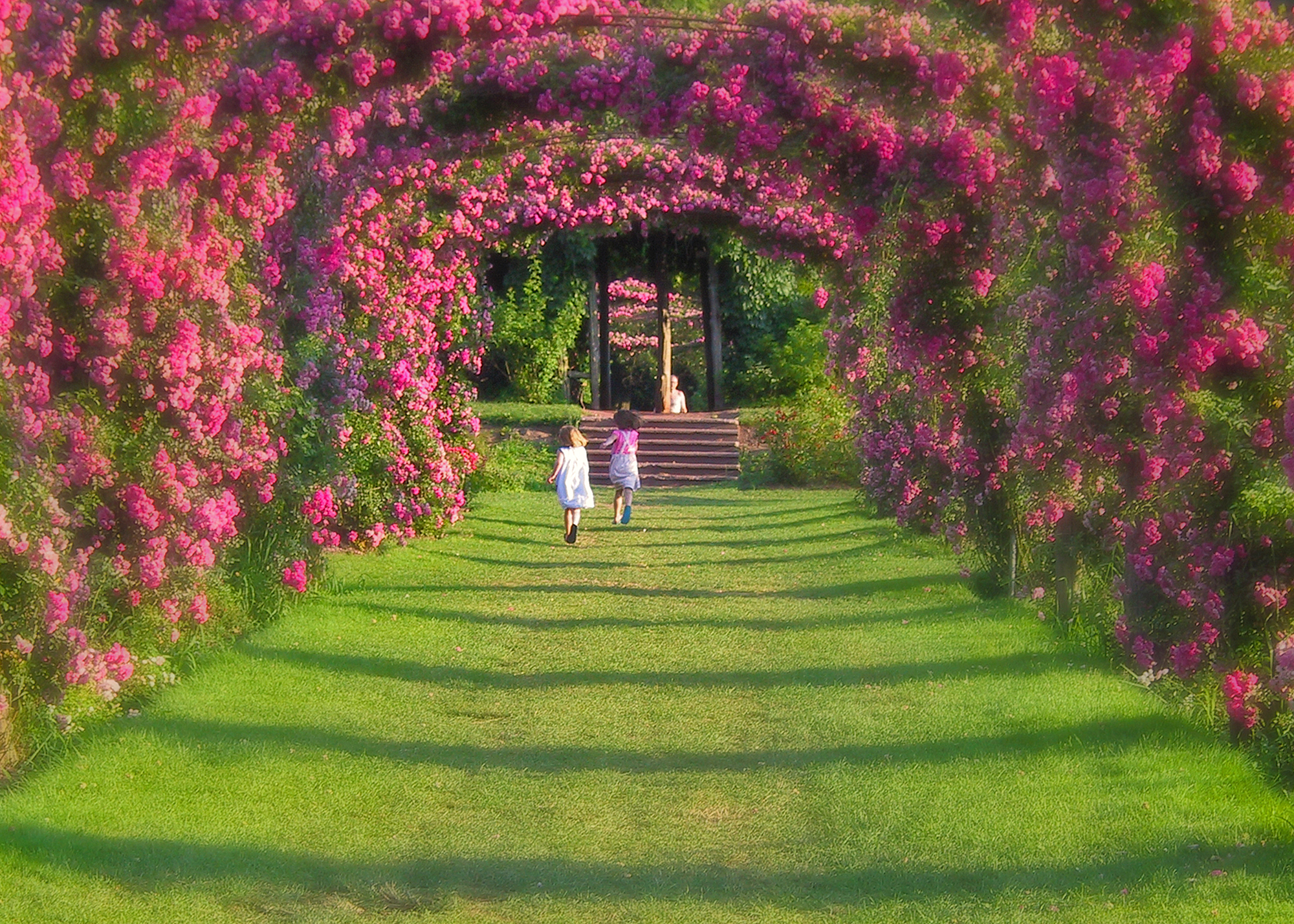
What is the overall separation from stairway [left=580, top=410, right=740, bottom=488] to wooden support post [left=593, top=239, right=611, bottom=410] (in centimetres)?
192

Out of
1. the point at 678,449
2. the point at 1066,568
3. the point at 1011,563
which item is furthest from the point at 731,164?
the point at 678,449

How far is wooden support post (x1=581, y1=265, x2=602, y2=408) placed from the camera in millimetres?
26250

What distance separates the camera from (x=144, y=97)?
654cm

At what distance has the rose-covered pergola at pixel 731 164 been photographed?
5.84 meters

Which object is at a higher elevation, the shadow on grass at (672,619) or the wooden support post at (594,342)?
the wooden support post at (594,342)

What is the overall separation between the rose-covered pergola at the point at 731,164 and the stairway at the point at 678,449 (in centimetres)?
1136

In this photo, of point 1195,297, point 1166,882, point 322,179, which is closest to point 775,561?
point 322,179

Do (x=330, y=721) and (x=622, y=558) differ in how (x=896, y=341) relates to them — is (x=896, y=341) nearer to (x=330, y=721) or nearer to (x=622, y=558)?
(x=622, y=558)

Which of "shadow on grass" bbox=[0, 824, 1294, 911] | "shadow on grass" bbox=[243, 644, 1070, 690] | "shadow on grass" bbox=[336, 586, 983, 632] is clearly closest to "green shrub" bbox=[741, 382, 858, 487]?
"shadow on grass" bbox=[336, 586, 983, 632]

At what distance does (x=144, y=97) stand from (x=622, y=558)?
23.6ft

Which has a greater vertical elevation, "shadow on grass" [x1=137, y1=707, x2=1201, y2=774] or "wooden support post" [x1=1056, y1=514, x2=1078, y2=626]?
"wooden support post" [x1=1056, y1=514, x2=1078, y2=626]

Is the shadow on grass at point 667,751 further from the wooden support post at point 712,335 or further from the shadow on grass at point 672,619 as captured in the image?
the wooden support post at point 712,335

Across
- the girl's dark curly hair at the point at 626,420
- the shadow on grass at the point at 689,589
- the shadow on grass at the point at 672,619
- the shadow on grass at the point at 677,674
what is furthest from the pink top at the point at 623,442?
the shadow on grass at the point at 677,674

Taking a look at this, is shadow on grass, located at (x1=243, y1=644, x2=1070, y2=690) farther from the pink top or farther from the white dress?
the pink top
